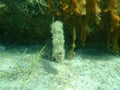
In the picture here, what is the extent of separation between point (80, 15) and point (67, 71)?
2.49ft

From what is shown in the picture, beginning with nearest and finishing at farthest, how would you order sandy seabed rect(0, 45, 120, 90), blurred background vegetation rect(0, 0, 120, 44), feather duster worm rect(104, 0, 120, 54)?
sandy seabed rect(0, 45, 120, 90)
feather duster worm rect(104, 0, 120, 54)
blurred background vegetation rect(0, 0, 120, 44)

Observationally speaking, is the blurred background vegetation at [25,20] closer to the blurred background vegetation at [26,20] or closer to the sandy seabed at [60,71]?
the blurred background vegetation at [26,20]

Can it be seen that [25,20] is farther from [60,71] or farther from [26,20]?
[60,71]

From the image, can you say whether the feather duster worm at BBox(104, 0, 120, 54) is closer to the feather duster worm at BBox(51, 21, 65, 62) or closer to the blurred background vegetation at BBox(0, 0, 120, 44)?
the feather duster worm at BBox(51, 21, 65, 62)

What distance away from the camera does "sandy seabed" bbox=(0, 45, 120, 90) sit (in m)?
3.01

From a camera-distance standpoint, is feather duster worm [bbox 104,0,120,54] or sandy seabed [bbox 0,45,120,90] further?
feather duster worm [bbox 104,0,120,54]

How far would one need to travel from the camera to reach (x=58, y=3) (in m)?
3.33

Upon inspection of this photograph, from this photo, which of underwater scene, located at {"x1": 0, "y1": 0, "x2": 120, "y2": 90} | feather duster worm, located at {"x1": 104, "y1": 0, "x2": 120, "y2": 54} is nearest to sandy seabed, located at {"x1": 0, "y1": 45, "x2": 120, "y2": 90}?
underwater scene, located at {"x1": 0, "y1": 0, "x2": 120, "y2": 90}

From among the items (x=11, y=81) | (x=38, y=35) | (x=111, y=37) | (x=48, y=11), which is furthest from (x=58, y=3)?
(x=11, y=81)

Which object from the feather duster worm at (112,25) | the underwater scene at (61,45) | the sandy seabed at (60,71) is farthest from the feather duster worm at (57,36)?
the feather duster worm at (112,25)

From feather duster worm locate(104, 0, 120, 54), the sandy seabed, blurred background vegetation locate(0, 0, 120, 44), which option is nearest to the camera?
the sandy seabed

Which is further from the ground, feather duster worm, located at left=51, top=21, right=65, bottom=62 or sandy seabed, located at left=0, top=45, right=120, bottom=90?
feather duster worm, located at left=51, top=21, right=65, bottom=62

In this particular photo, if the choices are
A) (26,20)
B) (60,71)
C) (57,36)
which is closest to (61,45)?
(57,36)

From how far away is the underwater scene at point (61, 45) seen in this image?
3088mm
